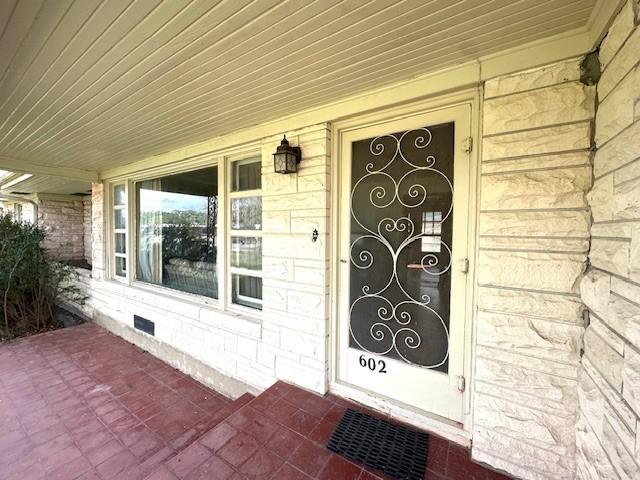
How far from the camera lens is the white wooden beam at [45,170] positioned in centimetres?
351

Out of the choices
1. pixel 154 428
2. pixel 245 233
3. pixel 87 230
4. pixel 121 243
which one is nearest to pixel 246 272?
pixel 245 233

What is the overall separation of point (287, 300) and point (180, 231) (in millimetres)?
2198

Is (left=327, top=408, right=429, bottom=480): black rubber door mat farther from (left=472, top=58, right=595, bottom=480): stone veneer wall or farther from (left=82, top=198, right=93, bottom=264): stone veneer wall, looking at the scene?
(left=82, top=198, right=93, bottom=264): stone veneer wall

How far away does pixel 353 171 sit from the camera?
2.01 m

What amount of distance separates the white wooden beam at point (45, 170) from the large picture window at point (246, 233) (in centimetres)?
316

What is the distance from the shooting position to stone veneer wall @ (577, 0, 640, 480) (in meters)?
0.88

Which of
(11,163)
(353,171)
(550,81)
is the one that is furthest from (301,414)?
(11,163)

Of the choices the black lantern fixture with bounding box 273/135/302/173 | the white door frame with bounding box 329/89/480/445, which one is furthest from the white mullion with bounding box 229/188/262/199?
the white door frame with bounding box 329/89/480/445

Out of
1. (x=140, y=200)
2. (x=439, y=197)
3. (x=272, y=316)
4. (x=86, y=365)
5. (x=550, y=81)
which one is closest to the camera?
(x=550, y=81)

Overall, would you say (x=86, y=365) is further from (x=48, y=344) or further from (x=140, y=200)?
(x=140, y=200)

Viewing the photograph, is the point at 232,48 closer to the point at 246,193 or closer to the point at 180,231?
the point at 246,193

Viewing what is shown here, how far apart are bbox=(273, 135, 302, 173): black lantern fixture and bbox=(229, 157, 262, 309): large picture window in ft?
1.89

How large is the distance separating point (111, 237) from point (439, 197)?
501 cm

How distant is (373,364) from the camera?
1947 mm
